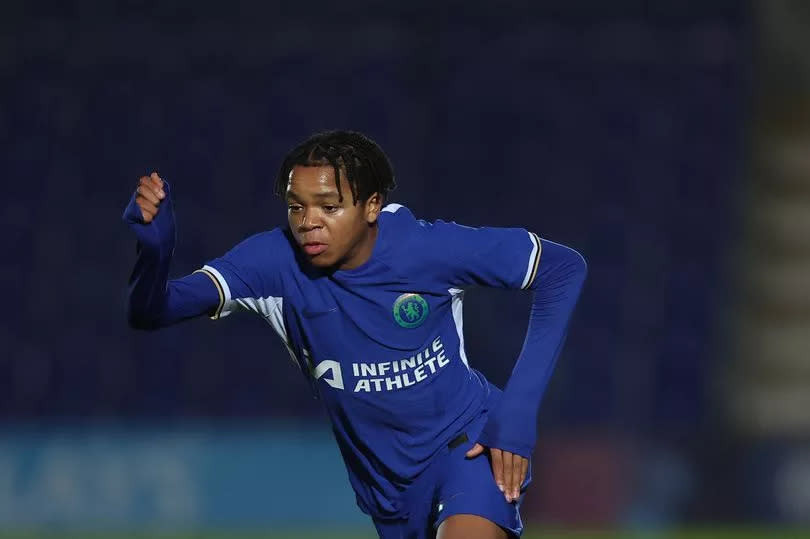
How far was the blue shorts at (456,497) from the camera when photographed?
3.78 m

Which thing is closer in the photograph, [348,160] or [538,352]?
[348,160]

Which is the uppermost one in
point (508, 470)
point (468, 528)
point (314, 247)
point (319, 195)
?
point (319, 195)

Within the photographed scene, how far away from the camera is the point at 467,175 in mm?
10445

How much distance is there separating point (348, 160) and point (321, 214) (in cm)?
18

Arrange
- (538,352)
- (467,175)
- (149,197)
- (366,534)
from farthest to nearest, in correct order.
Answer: (467,175) < (366,534) < (538,352) < (149,197)

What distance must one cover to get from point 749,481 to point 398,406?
5.64m

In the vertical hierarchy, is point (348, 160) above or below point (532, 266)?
above

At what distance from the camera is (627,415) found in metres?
9.91

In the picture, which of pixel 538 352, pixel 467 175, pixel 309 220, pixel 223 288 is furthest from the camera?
pixel 467 175

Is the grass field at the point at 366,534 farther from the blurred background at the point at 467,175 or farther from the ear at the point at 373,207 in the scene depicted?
the ear at the point at 373,207

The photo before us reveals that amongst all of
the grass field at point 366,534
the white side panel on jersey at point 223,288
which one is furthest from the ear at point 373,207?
the grass field at point 366,534

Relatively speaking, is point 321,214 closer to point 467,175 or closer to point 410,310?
point 410,310

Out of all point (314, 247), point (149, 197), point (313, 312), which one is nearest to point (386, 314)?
point (313, 312)

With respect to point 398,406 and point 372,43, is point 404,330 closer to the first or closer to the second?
point 398,406
